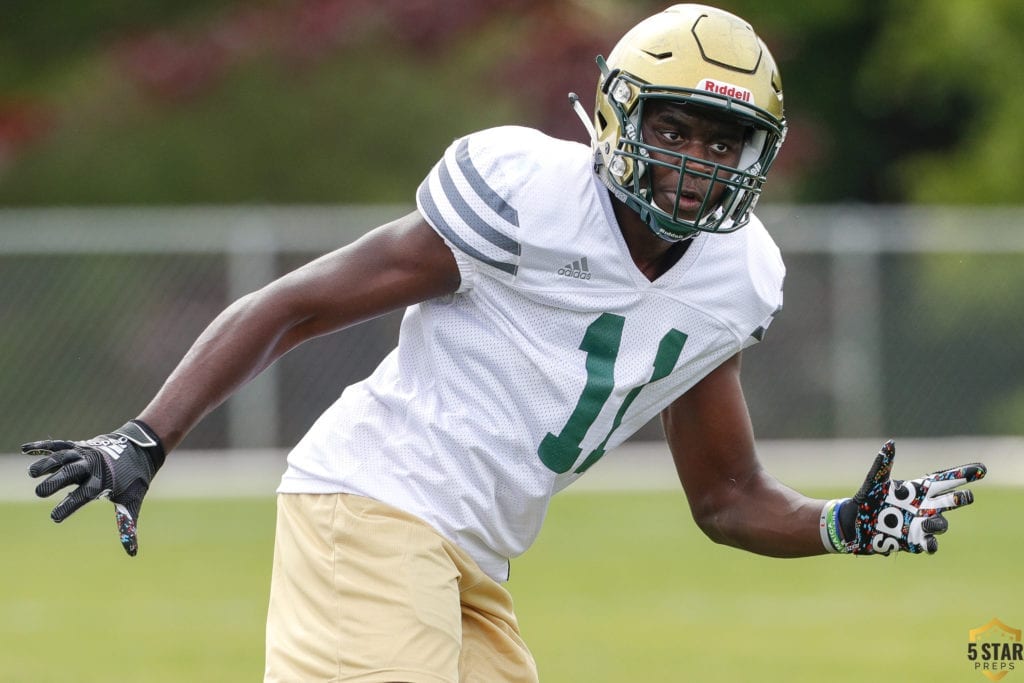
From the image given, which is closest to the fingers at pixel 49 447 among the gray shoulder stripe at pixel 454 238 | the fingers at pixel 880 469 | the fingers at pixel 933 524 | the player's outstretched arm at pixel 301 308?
the player's outstretched arm at pixel 301 308

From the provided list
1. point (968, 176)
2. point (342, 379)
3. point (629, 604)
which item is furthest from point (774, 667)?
point (968, 176)

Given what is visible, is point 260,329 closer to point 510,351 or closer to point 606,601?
point 510,351

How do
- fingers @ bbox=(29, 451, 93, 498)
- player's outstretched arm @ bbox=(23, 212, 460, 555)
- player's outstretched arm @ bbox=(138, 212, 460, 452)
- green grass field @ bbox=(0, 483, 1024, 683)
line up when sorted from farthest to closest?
green grass field @ bbox=(0, 483, 1024, 683) < player's outstretched arm @ bbox=(138, 212, 460, 452) < player's outstretched arm @ bbox=(23, 212, 460, 555) < fingers @ bbox=(29, 451, 93, 498)

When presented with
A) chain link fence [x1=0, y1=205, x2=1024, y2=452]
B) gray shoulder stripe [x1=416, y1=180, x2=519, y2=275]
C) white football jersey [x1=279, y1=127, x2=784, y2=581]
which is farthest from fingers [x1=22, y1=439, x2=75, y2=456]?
chain link fence [x1=0, y1=205, x2=1024, y2=452]

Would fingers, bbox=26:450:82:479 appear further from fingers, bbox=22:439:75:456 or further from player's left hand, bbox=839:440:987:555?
player's left hand, bbox=839:440:987:555

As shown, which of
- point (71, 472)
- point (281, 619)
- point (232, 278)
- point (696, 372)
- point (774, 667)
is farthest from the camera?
point (232, 278)

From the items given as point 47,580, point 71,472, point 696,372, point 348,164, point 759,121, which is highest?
point 348,164

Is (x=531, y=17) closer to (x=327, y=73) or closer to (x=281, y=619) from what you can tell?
(x=327, y=73)

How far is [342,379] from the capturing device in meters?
13.0

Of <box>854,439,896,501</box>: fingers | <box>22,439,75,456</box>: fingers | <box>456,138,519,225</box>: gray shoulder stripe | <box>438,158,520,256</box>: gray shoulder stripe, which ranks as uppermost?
<box>456,138,519,225</box>: gray shoulder stripe

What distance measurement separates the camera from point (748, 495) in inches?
157

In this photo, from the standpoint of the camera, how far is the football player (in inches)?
137

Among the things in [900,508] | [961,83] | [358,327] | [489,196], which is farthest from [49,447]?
[961,83]

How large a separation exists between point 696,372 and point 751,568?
5494mm
